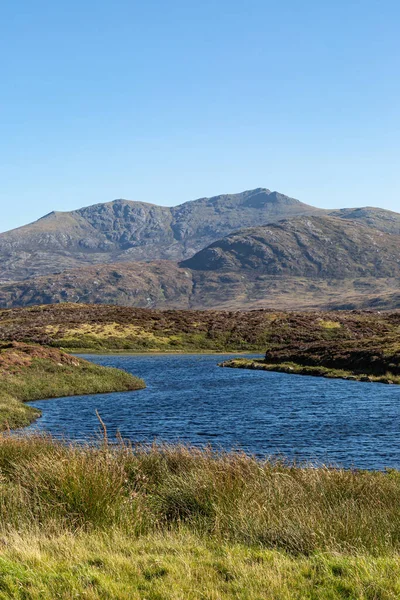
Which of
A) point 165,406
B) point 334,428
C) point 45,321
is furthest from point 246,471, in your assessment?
point 45,321

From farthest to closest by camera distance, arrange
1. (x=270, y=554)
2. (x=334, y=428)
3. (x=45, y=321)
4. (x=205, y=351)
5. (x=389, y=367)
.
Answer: (x=45, y=321), (x=205, y=351), (x=389, y=367), (x=334, y=428), (x=270, y=554)

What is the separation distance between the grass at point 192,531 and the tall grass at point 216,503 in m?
0.03

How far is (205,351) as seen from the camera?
105 metres

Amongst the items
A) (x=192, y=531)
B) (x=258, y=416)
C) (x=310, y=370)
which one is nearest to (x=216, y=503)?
(x=192, y=531)

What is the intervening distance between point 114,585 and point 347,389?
48.0 m

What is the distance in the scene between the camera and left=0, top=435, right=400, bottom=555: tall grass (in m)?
10.9

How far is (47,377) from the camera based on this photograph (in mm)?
49156

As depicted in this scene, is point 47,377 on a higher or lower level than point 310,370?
higher

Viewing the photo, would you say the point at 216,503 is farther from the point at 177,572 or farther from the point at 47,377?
the point at 47,377

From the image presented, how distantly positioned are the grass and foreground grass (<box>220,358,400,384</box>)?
46.1 metres

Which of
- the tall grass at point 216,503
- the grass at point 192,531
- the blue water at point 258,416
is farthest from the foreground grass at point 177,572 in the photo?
the blue water at point 258,416

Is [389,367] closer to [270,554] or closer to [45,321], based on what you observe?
[270,554]

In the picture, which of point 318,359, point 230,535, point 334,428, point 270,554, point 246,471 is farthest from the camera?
point 318,359

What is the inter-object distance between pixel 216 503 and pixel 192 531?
3.44ft
